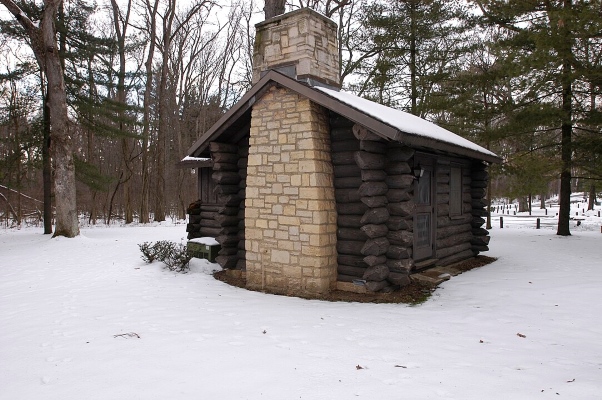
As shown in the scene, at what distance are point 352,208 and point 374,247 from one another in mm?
904

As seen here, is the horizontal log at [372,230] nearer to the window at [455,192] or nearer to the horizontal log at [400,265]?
Answer: the horizontal log at [400,265]

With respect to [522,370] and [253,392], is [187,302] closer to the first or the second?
[253,392]

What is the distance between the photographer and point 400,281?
23.0 feet

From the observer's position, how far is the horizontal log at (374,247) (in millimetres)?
6867

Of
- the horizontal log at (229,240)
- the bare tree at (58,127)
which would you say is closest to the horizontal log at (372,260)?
the horizontal log at (229,240)

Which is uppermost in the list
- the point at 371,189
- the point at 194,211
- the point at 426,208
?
the point at 371,189

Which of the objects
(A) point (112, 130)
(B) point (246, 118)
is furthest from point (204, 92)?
(B) point (246, 118)

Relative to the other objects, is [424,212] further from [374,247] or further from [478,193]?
[478,193]

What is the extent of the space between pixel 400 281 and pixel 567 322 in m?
2.47

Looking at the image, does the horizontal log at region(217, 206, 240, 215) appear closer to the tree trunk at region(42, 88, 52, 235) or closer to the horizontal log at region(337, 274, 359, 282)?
the horizontal log at region(337, 274, 359, 282)

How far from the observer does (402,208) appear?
6.96 metres

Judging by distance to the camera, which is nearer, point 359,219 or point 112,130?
point 359,219

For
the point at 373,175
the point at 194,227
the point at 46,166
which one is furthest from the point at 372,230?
the point at 46,166

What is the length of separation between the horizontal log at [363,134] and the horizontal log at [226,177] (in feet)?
11.1
